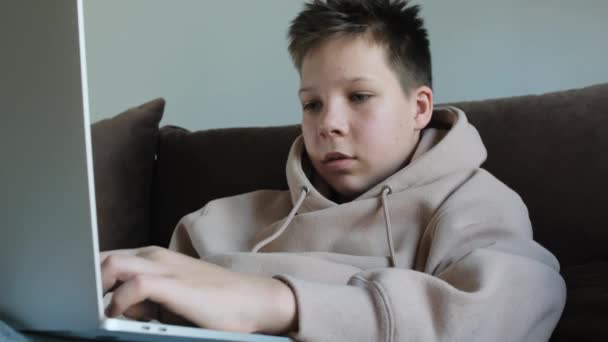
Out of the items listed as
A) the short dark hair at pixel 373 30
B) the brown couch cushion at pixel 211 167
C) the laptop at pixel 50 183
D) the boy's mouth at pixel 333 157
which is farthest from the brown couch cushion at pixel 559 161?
the laptop at pixel 50 183

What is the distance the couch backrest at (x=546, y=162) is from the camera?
42.6 inches

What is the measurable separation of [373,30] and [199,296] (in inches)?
26.9

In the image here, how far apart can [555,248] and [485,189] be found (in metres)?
0.19

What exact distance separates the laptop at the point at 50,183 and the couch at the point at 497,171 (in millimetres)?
618

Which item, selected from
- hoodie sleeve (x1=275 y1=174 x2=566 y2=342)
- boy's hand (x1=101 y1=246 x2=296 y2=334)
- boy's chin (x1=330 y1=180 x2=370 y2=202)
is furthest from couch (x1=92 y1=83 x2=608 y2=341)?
boy's hand (x1=101 y1=246 x2=296 y2=334)

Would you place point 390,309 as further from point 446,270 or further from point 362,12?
point 362,12

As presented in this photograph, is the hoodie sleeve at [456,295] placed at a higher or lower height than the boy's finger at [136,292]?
lower

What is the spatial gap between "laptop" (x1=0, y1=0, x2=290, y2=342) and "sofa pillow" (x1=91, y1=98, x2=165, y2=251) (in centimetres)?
83

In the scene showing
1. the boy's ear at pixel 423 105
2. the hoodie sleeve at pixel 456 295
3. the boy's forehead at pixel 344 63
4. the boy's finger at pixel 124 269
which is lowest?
the hoodie sleeve at pixel 456 295

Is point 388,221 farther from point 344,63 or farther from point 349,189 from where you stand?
point 344,63

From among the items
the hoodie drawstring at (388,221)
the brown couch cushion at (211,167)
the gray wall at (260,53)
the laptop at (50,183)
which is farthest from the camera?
the gray wall at (260,53)

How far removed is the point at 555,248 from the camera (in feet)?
3.59

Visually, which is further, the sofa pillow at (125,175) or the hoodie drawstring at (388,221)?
the sofa pillow at (125,175)

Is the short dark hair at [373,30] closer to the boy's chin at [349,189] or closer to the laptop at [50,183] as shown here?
the boy's chin at [349,189]
